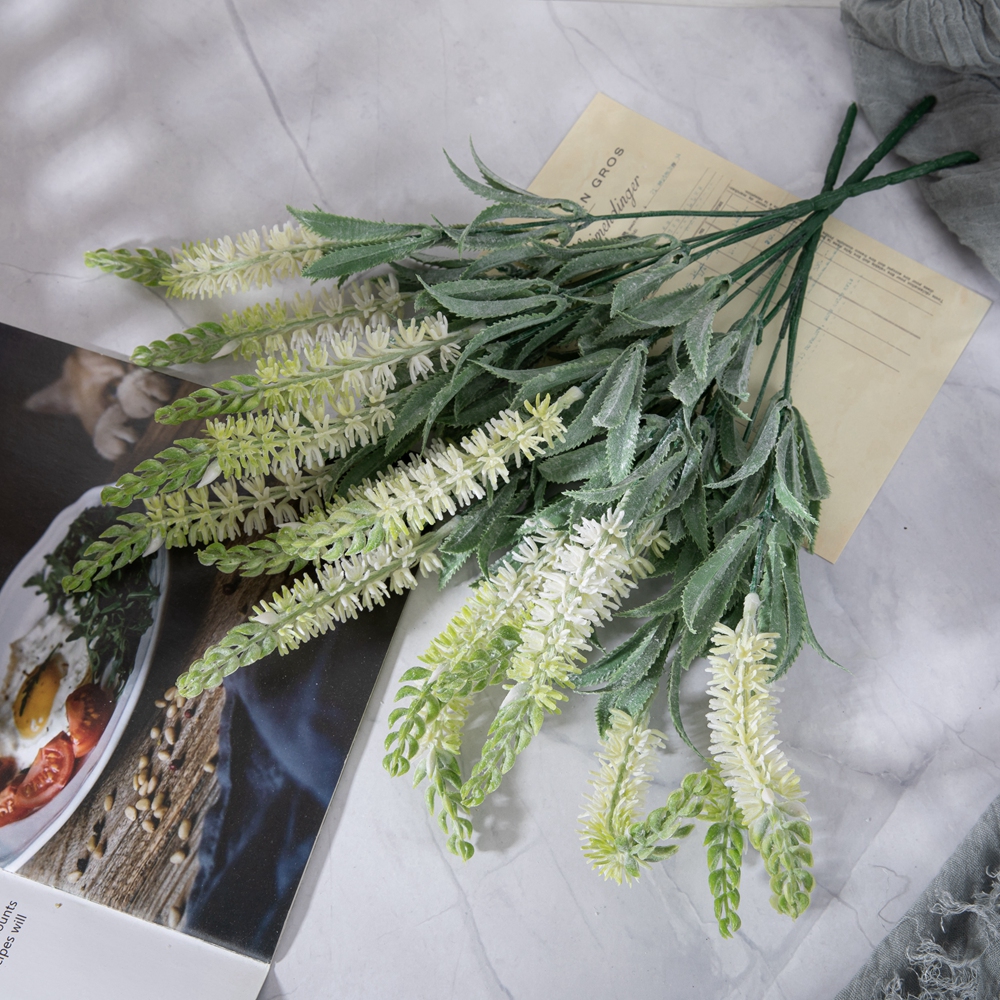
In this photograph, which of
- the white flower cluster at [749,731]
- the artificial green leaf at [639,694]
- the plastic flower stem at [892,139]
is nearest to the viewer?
the white flower cluster at [749,731]

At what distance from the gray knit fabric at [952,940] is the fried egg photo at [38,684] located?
0.62 m

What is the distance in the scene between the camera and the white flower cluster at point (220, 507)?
0.46 metres

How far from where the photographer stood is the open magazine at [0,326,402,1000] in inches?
21.5

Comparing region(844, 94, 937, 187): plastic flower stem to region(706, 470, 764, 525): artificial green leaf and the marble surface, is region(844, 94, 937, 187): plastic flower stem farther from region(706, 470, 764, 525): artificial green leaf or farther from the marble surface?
region(706, 470, 764, 525): artificial green leaf

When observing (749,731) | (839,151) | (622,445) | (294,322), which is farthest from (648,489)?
(839,151)

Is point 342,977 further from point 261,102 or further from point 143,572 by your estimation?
point 261,102

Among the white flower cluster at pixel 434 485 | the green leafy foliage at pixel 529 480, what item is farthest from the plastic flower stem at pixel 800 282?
the white flower cluster at pixel 434 485

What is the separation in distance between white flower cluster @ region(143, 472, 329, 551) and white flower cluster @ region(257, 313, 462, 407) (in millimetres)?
82

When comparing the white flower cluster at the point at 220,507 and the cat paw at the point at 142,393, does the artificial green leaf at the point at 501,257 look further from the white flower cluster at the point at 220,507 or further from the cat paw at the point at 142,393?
the cat paw at the point at 142,393

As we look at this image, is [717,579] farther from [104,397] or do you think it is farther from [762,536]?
[104,397]

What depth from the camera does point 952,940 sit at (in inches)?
23.0

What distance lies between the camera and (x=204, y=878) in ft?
1.83

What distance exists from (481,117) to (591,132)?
9 cm

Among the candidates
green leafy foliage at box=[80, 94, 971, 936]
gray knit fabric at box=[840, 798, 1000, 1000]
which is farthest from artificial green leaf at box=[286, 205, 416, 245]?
gray knit fabric at box=[840, 798, 1000, 1000]
